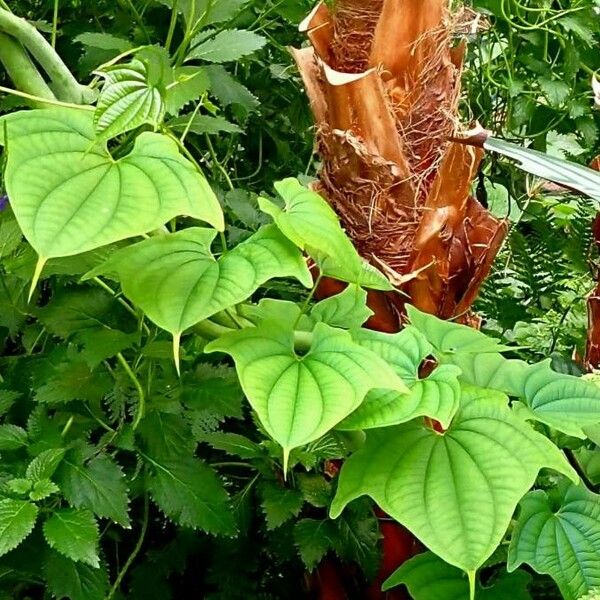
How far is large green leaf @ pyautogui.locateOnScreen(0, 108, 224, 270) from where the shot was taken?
0.51m

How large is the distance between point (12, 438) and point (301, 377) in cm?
31

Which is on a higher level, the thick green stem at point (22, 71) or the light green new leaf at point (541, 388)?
the thick green stem at point (22, 71)

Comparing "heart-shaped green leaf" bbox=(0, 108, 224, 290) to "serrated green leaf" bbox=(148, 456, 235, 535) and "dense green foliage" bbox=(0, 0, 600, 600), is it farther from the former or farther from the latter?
"serrated green leaf" bbox=(148, 456, 235, 535)

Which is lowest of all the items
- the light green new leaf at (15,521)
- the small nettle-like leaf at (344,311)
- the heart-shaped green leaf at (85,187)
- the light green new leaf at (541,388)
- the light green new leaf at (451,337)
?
the light green new leaf at (541,388)

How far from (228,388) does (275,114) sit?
2.32 feet

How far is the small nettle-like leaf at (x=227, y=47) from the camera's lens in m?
0.95

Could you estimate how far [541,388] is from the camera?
75 cm

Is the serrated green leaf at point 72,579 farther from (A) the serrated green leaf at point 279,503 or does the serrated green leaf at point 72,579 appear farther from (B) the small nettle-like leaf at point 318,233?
(B) the small nettle-like leaf at point 318,233

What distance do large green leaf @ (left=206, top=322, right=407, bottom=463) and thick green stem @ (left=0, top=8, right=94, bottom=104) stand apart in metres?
0.25

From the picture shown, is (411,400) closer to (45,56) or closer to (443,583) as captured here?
(443,583)

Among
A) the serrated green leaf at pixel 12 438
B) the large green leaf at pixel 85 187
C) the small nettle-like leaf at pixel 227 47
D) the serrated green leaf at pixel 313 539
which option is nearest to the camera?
the large green leaf at pixel 85 187

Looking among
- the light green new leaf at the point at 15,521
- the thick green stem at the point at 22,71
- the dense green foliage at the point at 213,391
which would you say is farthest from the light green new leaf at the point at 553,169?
the light green new leaf at the point at 15,521

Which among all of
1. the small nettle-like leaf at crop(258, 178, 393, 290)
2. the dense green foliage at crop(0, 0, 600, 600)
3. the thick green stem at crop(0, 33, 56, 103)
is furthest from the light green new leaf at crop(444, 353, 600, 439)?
the thick green stem at crop(0, 33, 56, 103)

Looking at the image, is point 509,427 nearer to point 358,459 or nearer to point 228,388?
point 358,459
